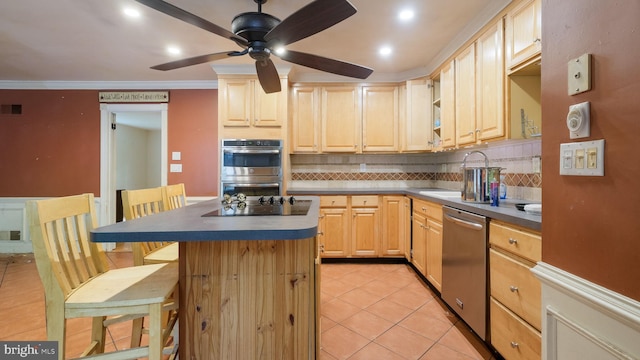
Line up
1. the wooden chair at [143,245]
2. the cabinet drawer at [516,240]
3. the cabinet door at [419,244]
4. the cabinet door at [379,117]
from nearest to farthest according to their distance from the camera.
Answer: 1. the cabinet drawer at [516,240]
2. the wooden chair at [143,245]
3. the cabinet door at [419,244]
4. the cabinet door at [379,117]

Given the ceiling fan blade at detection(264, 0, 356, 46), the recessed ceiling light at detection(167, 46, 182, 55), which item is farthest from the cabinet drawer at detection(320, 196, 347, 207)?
the recessed ceiling light at detection(167, 46, 182, 55)

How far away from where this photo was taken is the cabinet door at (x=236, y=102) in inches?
130

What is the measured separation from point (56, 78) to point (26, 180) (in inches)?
59.7

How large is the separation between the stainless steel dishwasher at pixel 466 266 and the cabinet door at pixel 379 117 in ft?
5.00

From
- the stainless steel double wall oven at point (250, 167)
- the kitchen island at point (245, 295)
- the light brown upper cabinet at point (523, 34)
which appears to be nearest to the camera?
the kitchen island at point (245, 295)

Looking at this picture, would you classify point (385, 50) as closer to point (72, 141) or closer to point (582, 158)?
point (582, 158)

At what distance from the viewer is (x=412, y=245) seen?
3119 millimetres

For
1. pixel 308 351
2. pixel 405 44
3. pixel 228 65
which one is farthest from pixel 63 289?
pixel 405 44

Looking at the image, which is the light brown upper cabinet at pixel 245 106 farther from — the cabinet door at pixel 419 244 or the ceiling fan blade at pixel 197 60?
the cabinet door at pixel 419 244

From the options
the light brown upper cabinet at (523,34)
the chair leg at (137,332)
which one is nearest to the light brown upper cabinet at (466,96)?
A: the light brown upper cabinet at (523,34)

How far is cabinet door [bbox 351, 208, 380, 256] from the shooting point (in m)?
3.30

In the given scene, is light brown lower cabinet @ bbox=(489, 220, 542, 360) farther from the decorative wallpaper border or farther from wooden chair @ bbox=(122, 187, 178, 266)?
the decorative wallpaper border

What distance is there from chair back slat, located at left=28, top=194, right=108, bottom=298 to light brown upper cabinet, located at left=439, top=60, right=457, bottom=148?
2.92 metres

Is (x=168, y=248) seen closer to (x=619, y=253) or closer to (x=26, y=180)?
(x=619, y=253)
